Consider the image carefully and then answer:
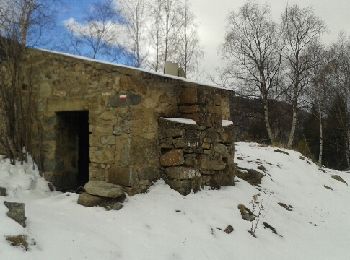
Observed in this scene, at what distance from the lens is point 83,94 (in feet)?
20.7

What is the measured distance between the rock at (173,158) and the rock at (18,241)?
2904mm

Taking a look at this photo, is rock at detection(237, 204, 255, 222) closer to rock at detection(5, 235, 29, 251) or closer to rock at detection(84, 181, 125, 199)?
rock at detection(84, 181, 125, 199)

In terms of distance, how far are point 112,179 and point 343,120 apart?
20386 millimetres

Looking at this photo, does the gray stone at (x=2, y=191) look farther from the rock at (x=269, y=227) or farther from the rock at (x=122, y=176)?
the rock at (x=269, y=227)

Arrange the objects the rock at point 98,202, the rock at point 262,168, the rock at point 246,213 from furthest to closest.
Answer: the rock at point 262,168 → the rock at point 246,213 → the rock at point 98,202

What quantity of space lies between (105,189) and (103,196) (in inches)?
4.2

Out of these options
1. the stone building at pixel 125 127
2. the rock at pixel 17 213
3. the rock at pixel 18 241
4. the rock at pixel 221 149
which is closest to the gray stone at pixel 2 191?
the rock at pixel 17 213

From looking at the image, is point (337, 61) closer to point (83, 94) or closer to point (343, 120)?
point (343, 120)

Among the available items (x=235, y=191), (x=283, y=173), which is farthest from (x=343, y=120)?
(x=235, y=191)

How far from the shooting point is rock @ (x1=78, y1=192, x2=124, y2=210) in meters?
5.46

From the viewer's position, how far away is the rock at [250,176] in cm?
841

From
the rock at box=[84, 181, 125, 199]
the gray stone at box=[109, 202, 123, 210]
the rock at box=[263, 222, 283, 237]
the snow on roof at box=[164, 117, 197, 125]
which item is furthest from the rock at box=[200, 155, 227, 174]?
the gray stone at box=[109, 202, 123, 210]

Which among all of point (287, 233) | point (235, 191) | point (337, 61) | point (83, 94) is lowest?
point (287, 233)

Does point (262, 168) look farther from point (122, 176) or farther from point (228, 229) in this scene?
point (122, 176)
